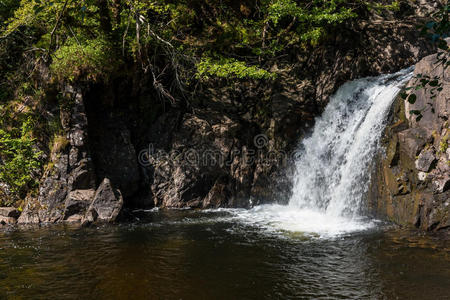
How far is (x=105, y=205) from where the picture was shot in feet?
33.5

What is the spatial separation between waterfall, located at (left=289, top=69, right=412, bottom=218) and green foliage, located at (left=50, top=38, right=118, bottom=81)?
752 cm

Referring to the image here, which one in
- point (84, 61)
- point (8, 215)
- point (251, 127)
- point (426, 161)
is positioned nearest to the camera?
point (426, 161)

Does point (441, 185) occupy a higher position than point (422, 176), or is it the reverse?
point (422, 176)

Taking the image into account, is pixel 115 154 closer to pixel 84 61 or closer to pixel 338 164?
pixel 84 61

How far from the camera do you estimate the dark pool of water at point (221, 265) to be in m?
5.22

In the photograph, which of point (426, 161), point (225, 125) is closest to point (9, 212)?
point (225, 125)

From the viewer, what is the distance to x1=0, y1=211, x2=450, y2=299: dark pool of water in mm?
5219

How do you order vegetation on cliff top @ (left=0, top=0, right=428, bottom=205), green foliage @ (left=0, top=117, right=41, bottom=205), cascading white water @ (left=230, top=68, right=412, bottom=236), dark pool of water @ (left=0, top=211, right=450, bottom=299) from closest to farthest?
dark pool of water @ (left=0, top=211, right=450, bottom=299)
cascading white water @ (left=230, top=68, right=412, bottom=236)
green foliage @ (left=0, top=117, right=41, bottom=205)
vegetation on cliff top @ (left=0, top=0, right=428, bottom=205)

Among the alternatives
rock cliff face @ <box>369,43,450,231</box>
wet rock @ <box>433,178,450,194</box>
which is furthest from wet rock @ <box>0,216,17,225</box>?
wet rock @ <box>433,178,450,194</box>

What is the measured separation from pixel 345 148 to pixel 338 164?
0.55 m

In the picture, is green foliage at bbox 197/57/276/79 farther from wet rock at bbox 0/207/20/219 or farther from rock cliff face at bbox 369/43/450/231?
wet rock at bbox 0/207/20/219

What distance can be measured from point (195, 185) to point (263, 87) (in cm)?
455

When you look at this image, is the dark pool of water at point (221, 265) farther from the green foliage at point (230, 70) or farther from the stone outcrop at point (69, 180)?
the green foliage at point (230, 70)

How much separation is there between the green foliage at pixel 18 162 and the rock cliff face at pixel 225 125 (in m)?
1.88
